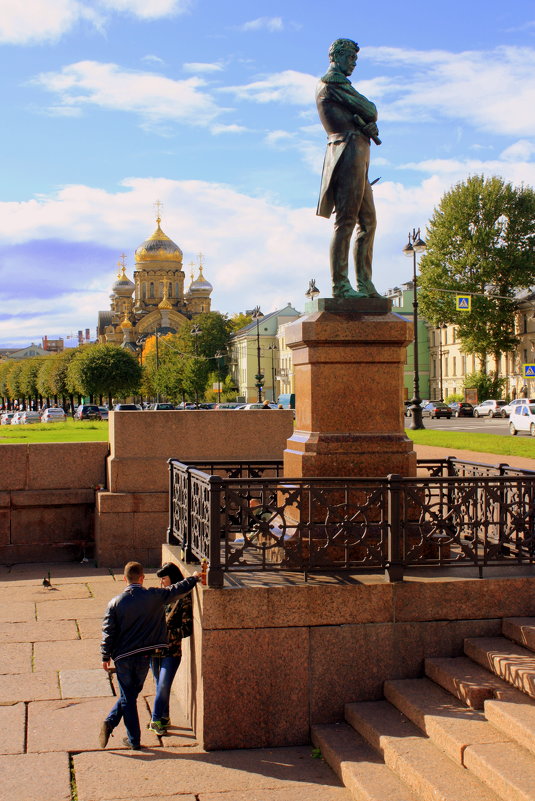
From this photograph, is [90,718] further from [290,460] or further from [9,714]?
[290,460]

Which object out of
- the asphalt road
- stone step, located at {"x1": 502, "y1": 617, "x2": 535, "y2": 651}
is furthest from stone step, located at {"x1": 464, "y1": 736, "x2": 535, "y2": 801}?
the asphalt road

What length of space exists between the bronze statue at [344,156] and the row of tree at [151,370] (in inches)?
2967

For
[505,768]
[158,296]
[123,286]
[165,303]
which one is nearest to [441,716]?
[505,768]

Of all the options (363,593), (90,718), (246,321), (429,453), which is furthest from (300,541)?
(246,321)

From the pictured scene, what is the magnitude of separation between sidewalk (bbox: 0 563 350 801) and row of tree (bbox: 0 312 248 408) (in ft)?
248

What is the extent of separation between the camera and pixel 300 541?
6.61m

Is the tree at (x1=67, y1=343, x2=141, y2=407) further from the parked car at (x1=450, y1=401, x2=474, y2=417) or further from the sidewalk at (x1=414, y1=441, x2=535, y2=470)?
the sidewalk at (x1=414, y1=441, x2=535, y2=470)

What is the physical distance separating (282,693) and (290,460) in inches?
84.8

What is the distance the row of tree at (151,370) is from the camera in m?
90.3

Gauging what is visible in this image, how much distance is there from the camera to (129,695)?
20.6 ft

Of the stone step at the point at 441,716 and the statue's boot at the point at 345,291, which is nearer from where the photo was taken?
the stone step at the point at 441,716

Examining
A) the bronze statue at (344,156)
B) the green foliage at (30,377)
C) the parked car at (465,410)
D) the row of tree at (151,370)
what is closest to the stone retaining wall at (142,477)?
the bronze statue at (344,156)

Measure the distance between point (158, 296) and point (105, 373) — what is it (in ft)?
222

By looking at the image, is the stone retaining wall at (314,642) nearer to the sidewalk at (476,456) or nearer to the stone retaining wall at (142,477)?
the stone retaining wall at (142,477)
